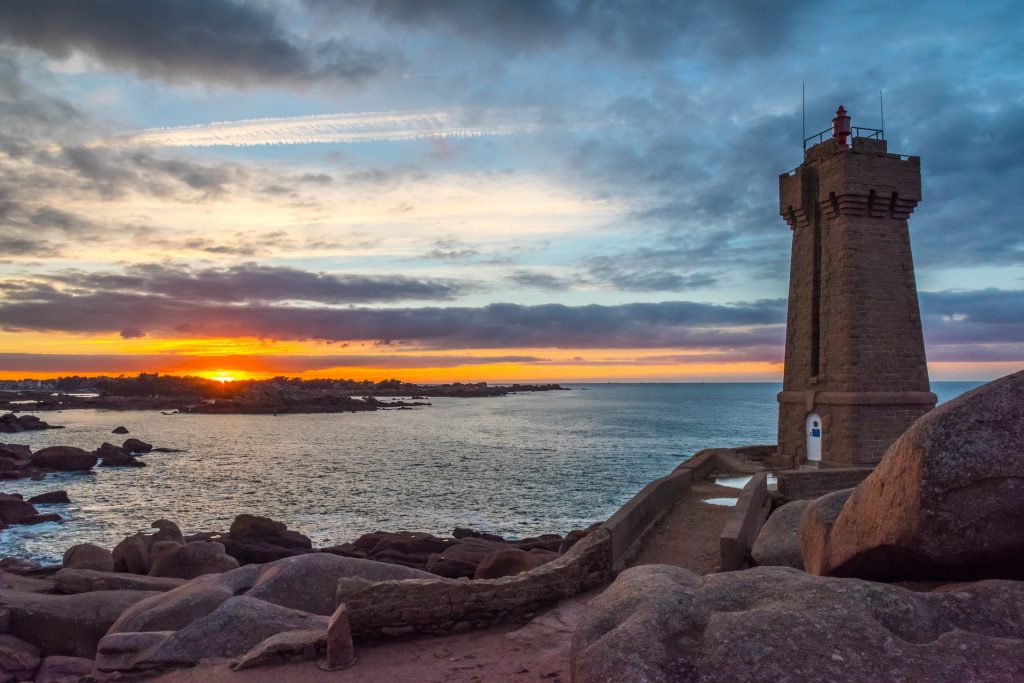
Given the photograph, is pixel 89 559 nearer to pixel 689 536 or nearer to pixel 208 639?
pixel 208 639

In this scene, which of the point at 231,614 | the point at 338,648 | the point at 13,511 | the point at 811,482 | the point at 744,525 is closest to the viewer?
the point at 338,648

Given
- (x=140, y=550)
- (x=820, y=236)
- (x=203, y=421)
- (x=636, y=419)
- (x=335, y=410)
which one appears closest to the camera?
(x=140, y=550)

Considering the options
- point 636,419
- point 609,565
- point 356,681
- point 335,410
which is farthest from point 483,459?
point 335,410

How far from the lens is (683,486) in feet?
60.9

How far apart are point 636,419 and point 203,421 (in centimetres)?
6580

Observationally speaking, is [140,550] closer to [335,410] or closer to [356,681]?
[356,681]

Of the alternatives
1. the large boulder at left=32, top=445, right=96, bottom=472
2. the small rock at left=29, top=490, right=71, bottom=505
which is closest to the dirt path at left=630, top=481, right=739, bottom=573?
the small rock at left=29, top=490, right=71, bottom=505

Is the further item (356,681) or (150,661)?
(150,661)

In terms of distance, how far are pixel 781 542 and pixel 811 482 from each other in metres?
6.84

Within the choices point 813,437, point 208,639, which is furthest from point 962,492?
point 813,437

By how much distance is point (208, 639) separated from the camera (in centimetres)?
969

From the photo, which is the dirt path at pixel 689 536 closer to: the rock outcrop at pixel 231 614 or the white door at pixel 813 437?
the white door at pixel 813 437

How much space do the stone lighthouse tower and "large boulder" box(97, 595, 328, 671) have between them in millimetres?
16430

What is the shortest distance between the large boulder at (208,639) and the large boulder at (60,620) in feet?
8.74
